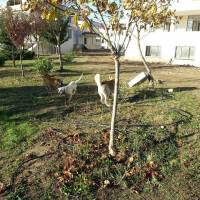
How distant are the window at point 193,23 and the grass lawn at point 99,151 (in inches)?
799

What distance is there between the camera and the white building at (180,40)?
29.2 metres

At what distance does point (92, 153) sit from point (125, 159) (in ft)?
2.79

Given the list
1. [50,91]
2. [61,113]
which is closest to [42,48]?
[50,91]

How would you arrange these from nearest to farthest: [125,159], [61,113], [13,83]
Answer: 1. [125,159]
2. [61,113]
3. [13,83]

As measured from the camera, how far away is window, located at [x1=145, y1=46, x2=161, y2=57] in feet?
107

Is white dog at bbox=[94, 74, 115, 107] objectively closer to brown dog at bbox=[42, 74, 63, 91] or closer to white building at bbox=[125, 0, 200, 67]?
brown dog at bbox=[42, 74, 63, 91]

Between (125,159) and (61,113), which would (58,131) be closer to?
(61,113)

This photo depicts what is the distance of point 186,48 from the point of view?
30.2m

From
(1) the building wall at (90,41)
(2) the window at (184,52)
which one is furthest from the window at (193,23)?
(1) the building wall at (90,41)

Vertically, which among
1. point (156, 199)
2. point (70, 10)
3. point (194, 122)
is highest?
point (70, 10)

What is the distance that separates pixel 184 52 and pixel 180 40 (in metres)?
1.29

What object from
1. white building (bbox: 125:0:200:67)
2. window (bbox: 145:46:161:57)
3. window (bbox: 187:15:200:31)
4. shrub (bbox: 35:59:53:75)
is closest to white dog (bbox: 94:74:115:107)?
shrub (bbox: 35:59:53:75)

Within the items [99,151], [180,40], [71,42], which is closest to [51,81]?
[99,151]

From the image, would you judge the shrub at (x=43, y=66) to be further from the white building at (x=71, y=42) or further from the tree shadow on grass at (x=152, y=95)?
the white building at (x=71, y=42)
